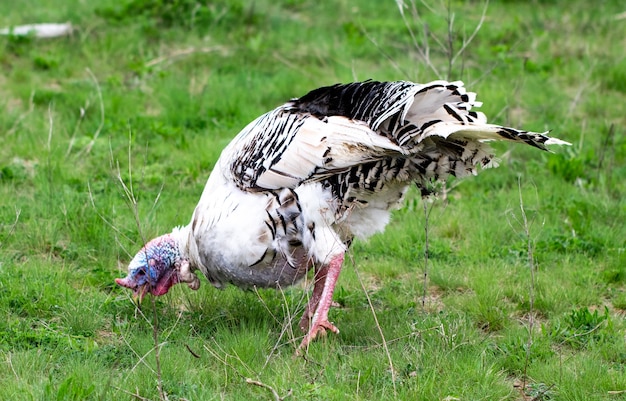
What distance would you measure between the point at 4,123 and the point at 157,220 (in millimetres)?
2424

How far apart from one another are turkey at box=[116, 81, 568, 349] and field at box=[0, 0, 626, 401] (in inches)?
10.9

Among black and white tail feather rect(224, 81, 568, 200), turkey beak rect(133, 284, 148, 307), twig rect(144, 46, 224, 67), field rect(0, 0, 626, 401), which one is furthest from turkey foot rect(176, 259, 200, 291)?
twig rect(144, 46, 224, 67)

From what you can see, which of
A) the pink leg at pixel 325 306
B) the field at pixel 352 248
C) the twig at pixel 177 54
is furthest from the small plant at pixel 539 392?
the twig at pixel 177 54

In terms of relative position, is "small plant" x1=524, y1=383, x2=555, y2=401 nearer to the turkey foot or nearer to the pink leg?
the pink leg

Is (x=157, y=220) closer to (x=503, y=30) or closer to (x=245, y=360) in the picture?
(x=245, y=360)

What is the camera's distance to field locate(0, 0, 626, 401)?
15.6 feet

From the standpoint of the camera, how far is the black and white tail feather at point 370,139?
191 inches

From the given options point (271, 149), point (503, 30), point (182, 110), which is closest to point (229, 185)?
point (271, 149)

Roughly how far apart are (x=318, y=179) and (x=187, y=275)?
3.73 ft

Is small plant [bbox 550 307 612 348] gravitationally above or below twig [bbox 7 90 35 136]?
below

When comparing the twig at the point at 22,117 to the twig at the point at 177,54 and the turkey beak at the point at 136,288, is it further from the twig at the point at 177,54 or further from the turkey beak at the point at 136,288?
the turkey beak at the point at 136,288

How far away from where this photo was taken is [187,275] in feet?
18.6

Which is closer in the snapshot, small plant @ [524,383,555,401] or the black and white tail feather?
small plant @ [524,383,555,401]

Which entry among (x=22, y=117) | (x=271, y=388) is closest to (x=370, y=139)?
(x=271, y=388)
